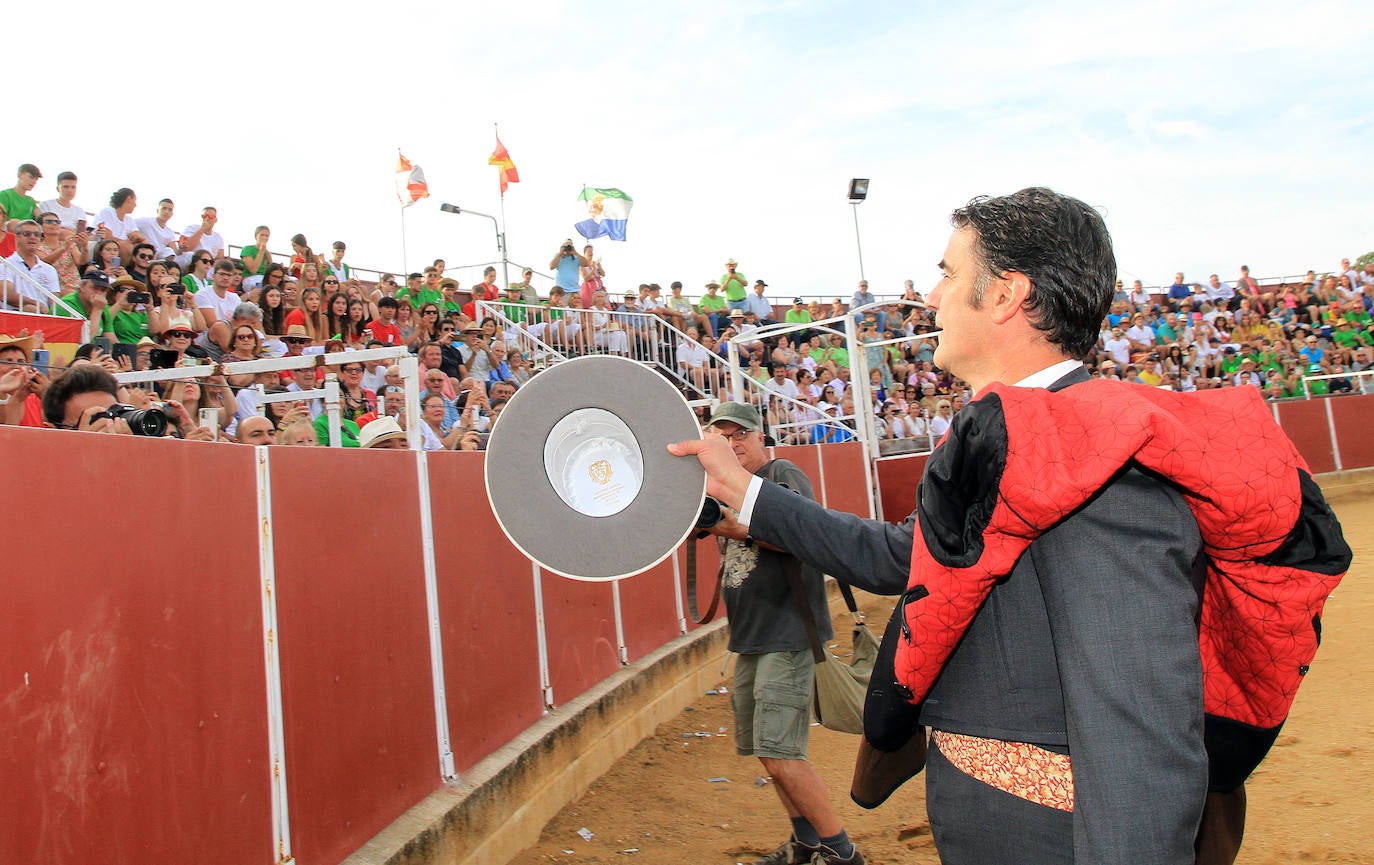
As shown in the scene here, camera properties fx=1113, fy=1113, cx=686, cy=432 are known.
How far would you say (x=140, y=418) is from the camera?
3.90m

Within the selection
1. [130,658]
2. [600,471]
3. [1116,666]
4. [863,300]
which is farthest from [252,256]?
[863,300]

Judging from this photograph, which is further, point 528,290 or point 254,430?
point 528,290

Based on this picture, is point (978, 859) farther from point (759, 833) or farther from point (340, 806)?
point (759, 833)

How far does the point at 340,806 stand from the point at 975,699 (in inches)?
117

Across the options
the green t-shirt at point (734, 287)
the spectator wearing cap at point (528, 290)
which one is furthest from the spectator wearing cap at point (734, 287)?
the spectator wearing cap at point (528, 290)

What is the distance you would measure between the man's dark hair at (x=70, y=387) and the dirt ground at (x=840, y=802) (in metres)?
2.78

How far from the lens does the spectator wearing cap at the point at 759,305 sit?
64.8ft

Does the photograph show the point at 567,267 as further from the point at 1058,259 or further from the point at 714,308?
the point at 1058,259

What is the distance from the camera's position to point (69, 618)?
108 inches

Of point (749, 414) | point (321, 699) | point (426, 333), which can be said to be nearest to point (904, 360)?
point (426, 333)

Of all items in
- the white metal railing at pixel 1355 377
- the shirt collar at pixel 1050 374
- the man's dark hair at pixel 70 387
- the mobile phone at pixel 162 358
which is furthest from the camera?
the white metal railing at pixel 1355 377

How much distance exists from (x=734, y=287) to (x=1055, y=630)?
60.2 ft

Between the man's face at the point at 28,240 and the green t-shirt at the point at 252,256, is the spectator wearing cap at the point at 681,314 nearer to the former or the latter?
the green t-shirt at the point at 252,256

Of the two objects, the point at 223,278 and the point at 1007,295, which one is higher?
the point at 223,278
